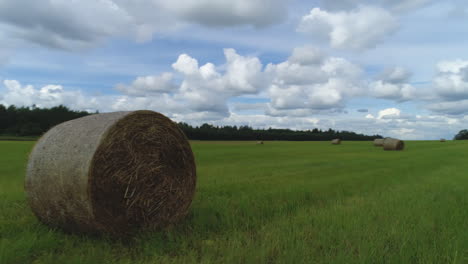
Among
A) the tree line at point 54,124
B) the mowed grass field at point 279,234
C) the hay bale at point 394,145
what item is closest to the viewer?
the mowed grass field at point 279,234

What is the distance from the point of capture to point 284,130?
71.4 m

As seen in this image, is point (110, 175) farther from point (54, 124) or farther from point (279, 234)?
point (54, 124)

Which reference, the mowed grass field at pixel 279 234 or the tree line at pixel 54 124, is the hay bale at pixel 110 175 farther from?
the tree line at pixel 54 124

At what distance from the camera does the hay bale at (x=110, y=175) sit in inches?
194

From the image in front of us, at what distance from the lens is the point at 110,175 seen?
507 cm

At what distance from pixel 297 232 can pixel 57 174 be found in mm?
4174

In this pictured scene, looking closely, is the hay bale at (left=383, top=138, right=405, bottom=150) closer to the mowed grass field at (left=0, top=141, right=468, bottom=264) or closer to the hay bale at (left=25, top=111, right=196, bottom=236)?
the mowed grass field at (left=0, top=141, right=468, bottom=264)

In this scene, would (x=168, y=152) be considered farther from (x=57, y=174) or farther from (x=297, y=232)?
(x=297, y=232)

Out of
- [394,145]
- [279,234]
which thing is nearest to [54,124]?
[394,145]

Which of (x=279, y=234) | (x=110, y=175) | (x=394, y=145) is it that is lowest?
(x=279, y=234)

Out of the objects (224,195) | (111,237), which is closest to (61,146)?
(111,237)

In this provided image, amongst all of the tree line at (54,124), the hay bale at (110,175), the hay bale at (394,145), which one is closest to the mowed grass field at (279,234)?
the hay bale at (110,175)

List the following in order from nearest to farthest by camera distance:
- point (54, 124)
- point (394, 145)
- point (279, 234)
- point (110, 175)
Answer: point (279, 234), point (110, 175), point (394, 145), point (54, 124)

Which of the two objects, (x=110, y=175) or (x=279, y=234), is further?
(x=110, y=175)
